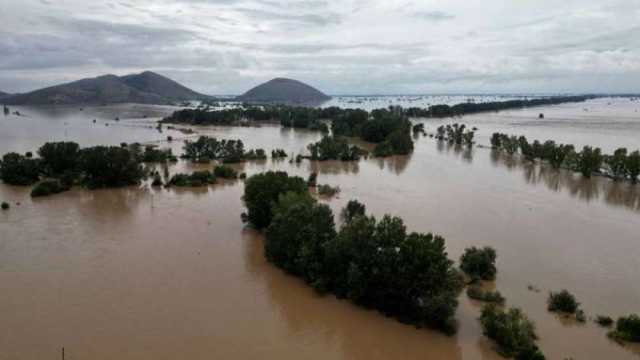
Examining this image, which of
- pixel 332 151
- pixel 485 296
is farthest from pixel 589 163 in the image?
pixel 485 296

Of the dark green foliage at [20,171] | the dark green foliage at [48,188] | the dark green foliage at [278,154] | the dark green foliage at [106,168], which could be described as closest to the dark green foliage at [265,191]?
the dark green foliage at [106,168]

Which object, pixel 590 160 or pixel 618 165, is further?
pixel 590 160

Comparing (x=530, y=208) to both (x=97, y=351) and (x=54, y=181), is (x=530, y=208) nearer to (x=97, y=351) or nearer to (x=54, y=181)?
(x=97, y=351)

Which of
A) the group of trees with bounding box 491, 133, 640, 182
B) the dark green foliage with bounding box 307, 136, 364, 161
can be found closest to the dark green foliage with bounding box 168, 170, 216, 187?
the dark green foliage with bounding box 307, 136, 364, 161

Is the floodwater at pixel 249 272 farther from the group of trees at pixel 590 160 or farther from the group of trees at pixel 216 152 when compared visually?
the group of trees at pixel 216 152

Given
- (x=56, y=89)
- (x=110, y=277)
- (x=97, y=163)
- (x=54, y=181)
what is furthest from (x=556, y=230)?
(x=56, y=89)

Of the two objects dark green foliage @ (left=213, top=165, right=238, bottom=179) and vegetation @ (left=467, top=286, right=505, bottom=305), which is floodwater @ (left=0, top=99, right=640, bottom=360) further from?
dark green foliage @ (left=213, top=165, right=238, bottom=179)

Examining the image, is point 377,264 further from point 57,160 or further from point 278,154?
point 278,154
